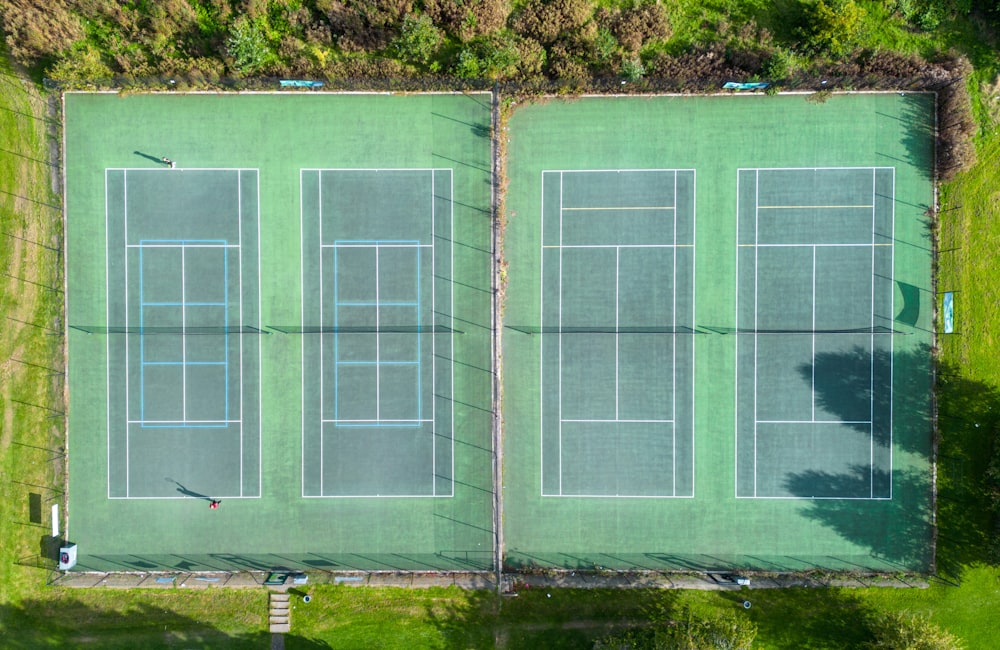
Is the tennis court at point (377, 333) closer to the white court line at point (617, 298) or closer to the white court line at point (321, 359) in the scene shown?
the white court line at point (321, 359)

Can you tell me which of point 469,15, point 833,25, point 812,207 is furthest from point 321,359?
point 833,25

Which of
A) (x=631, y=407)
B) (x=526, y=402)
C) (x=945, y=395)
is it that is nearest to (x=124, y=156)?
(x=526, y=402)

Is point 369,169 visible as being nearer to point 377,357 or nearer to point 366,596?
point 377,357

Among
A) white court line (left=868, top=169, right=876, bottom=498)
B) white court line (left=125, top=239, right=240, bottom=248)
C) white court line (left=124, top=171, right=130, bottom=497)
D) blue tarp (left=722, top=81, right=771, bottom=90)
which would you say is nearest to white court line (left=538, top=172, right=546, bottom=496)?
blue tarp (left=722, top=81, right=771, bottom=90)

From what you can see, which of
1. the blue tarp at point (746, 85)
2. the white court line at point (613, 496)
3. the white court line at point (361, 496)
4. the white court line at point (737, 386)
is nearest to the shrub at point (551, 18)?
the blue tarp at point (746, 85)

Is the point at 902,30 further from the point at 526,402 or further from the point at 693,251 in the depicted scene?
the point at 526,402

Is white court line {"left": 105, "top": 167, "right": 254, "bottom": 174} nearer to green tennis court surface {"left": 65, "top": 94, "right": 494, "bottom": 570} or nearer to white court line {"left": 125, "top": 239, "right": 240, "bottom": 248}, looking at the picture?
green tennis court surface {"left": 65, "top": 94, "right": 494, "bottom": 570}
